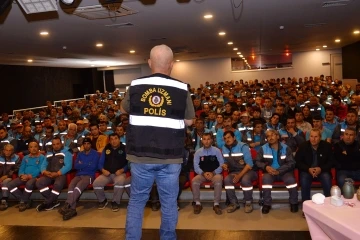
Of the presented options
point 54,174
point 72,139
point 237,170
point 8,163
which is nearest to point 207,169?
point 237,170

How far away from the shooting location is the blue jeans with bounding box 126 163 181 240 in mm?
2303

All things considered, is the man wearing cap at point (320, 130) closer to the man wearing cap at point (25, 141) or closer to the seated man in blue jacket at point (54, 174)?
the seated man in blue jacket at point (54, 174)

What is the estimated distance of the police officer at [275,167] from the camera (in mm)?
4391

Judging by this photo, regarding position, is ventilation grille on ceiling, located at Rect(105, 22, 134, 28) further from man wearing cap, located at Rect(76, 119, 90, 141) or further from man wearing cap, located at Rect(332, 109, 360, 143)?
man wearing cap, located at Rect(332, 109, 360, 143)

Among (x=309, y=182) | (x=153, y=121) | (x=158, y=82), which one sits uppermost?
(x=158, y=82)

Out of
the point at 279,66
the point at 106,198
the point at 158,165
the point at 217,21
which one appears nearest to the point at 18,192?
the point at 106,198

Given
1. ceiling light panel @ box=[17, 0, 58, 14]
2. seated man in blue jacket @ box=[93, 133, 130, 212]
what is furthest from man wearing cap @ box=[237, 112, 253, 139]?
ceiling light panel @ box=[17, 0, 58, 14]

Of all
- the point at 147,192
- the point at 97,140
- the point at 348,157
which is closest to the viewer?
the point at 147,192

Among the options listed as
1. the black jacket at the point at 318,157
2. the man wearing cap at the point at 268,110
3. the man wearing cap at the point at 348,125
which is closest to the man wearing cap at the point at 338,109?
the man wearing cap at the point at 268,110

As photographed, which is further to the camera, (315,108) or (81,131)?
(315,108)

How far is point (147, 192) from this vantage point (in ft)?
7.76

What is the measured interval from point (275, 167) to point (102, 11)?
3.86 m

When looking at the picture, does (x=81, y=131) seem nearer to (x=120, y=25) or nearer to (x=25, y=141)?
(x=25, y=141)

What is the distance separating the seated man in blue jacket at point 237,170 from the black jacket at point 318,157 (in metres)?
0.62
